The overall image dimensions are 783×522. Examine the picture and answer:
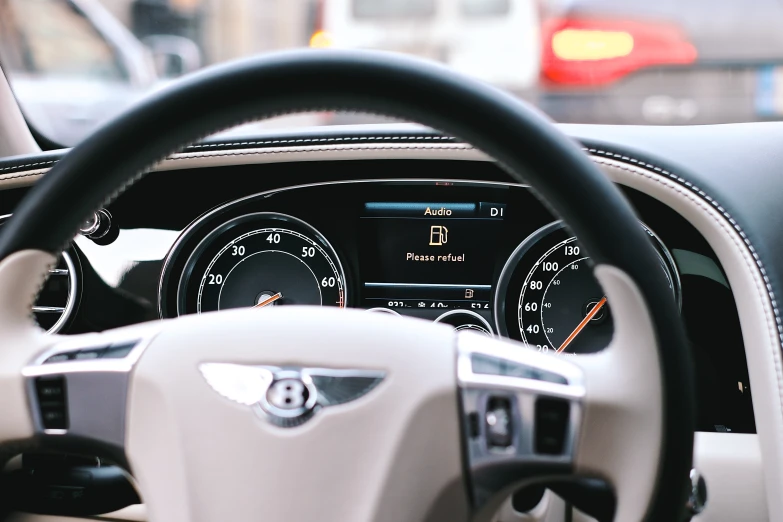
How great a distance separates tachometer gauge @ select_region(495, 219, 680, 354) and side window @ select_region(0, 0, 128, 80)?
460 cm

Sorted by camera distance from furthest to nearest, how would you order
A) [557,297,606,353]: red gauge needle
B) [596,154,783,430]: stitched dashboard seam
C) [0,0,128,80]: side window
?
[0,0,128,80]: side window < [557,297,606,353]: red gauge needle < [596,154,783,430]: stitched dashboard seam

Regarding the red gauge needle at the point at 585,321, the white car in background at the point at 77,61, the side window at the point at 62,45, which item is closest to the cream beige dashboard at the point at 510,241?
the red gauge needle at the point at 585,321

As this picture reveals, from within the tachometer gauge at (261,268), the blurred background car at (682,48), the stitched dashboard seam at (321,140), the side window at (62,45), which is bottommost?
the tachometer gauge at (261,268)

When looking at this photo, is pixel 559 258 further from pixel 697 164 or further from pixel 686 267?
pixel 697 164

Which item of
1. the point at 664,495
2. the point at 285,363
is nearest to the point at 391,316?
the point at 285,363

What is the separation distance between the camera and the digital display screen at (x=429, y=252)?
1977 millimetres

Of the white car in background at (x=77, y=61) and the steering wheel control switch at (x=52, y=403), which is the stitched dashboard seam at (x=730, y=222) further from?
the white car in background at (x=77, y=61)

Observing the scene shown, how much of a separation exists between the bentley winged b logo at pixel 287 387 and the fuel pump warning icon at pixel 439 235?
100cm

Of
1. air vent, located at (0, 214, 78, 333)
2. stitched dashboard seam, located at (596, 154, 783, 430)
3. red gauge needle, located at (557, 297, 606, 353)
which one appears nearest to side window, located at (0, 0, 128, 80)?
air vent, located at (0, 214, 78, 333)

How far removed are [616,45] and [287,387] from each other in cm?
439

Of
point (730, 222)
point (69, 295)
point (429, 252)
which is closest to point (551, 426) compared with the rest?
point (730, 222)

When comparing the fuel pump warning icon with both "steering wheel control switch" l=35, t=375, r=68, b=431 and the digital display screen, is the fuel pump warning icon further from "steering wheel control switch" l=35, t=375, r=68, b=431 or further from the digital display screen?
"steering wheel control switch" l=35, t=375, r=68, b=431

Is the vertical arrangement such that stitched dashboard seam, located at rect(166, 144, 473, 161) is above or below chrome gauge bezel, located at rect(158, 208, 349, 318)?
above

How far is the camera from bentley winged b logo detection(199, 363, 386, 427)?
1.00 metres
